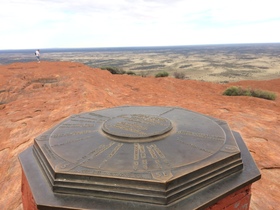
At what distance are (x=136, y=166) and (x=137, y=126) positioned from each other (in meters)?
0.80

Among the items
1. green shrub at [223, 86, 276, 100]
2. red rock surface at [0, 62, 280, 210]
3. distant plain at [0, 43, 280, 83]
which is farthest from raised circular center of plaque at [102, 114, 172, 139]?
distant plain at [0, 43, 280, 83]

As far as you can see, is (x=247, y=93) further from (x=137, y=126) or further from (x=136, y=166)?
(x=136, y=166)

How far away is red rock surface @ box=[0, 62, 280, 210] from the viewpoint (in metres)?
3.09

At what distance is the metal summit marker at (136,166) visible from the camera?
166 centimetres

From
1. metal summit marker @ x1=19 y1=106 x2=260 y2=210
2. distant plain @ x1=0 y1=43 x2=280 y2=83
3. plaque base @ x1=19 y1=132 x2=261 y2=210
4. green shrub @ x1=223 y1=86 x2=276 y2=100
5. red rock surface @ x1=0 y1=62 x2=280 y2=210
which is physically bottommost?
distant plain @ x1=0 y1=43 x2=280 y2=83

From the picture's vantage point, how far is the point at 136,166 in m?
1.87

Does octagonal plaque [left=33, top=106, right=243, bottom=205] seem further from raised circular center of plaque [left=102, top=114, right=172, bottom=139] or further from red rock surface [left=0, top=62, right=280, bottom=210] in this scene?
red rock surface [left=0, top=62, right=280, bottom=210]

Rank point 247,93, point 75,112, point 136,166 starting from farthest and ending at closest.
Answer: point 247,93 < point 75,112 < point 136,166

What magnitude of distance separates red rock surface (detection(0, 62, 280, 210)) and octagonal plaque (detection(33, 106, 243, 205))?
3.44 ft

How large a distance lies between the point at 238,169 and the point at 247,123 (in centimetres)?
289

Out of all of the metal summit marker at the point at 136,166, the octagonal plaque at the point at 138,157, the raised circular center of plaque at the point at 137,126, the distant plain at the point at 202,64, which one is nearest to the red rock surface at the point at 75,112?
the metal summit marker at the point at 136,166

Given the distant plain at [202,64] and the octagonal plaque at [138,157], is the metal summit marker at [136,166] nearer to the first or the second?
the octagonal plaque at [138,157]

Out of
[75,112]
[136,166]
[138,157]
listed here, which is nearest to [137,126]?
[138,157]

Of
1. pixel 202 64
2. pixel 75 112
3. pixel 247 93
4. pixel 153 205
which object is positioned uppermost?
pixel 153 205
